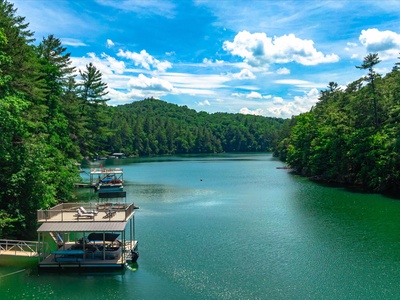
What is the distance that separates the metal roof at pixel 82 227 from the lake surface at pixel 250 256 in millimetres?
2310

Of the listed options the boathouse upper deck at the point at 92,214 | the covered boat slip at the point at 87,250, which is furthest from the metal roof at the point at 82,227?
the boathouse upper deck at the point at 92,214

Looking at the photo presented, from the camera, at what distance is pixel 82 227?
1994 centimetres

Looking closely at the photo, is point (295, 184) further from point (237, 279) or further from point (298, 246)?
point (237, 279)

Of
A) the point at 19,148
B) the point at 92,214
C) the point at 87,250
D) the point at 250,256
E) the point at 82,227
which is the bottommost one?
the point at 250,256

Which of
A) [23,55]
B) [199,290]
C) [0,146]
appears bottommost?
[199,290]

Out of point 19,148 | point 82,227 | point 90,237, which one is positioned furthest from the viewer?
point 19,148

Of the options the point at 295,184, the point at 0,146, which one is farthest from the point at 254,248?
the point at 295,184

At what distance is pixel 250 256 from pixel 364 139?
106 ft

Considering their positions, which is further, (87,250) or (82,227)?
(87,250)

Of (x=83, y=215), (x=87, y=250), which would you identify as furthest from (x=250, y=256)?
(x=83, y=215)

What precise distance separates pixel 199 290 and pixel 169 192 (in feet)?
102

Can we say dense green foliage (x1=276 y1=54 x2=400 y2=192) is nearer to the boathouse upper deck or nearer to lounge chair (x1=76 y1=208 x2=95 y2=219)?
the boathouse upper deck

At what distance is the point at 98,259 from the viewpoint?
2072cm

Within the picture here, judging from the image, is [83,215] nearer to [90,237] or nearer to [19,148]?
[90,237]
